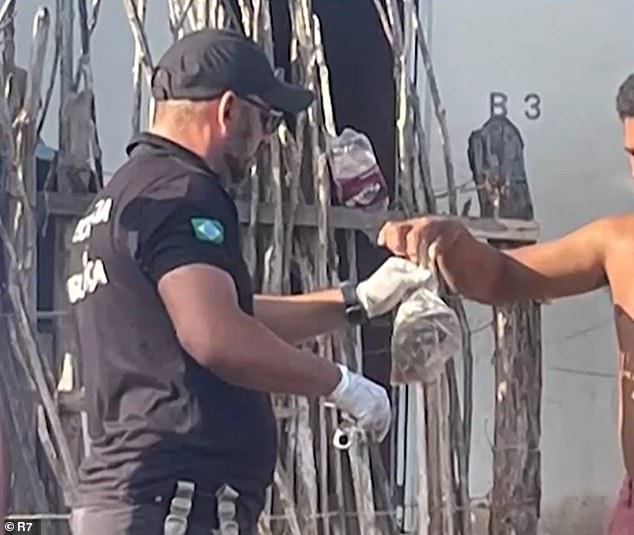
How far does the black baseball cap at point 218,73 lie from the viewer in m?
2.80

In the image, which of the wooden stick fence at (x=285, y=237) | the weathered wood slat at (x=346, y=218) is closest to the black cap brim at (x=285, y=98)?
the wooden stick fence at (x=285, y=237)

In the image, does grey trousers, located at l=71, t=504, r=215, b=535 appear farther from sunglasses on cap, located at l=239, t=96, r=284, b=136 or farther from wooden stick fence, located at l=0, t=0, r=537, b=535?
wooden stick fence, located at l=0, t=0, r=537, b=535

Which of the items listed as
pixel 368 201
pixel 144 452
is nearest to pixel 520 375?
pixel 368 201

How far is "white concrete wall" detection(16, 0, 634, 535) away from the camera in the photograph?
4.74 metres

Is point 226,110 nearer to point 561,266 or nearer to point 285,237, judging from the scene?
point 561,266

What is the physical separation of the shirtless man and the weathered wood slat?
0.68 meters

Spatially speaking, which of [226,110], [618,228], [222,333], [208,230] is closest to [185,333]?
[222,333]

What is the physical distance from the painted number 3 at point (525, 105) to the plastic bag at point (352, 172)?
75cm

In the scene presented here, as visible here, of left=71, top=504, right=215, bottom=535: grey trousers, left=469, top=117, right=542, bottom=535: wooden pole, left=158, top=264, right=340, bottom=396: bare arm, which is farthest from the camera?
left=469, top=117, right=542, bottom=535: wooden pole

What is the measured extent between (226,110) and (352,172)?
4.25 ft

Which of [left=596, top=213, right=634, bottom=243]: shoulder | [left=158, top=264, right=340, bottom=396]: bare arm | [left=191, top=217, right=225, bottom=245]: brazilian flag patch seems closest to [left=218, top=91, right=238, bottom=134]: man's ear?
[left=191, top=217, right=225, bottom=245]: brazilian flag patch

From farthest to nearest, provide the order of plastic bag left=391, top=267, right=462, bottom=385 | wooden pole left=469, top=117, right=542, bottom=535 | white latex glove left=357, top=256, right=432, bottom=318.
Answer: wooden pole left=469, top=117, right=542, bottom=535 < white latex glove left=357, top=256, right=432, bottom=318 < plastic bag left=391, top=267, right=462, bottom=385

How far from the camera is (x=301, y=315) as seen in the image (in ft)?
10.4

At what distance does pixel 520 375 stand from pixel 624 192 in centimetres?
99
